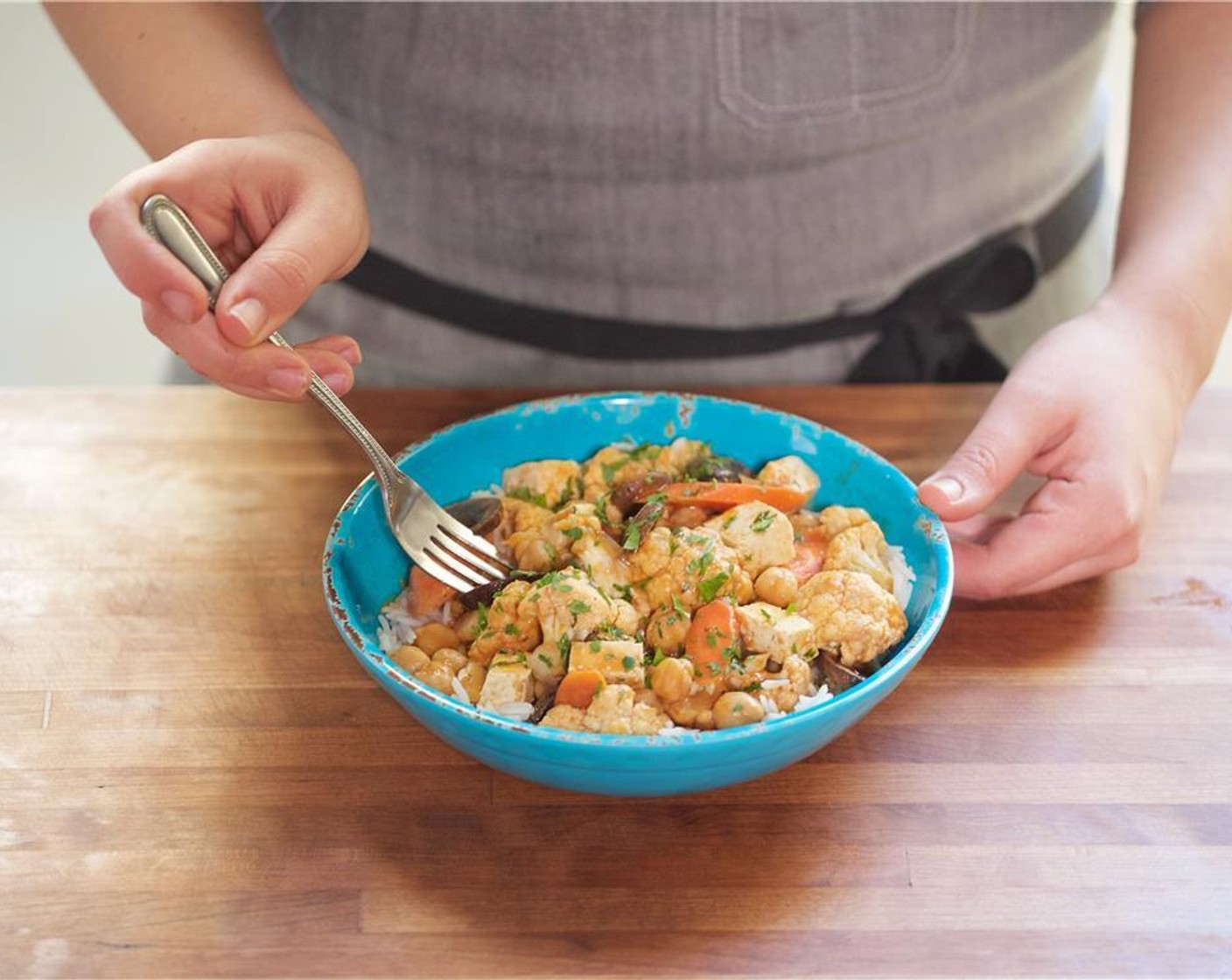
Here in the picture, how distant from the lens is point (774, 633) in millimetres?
1219

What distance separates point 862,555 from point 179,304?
0.74 meters

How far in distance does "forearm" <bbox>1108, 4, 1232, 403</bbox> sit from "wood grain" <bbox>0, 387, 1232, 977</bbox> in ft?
0.90

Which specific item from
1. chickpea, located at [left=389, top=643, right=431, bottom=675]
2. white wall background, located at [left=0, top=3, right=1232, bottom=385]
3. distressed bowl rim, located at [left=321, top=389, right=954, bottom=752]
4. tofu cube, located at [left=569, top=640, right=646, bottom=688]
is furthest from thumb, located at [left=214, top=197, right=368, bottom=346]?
white wall background, located at [left=0, top=3, right=1232, bottom=385]

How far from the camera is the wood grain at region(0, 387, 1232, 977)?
1.07 metres

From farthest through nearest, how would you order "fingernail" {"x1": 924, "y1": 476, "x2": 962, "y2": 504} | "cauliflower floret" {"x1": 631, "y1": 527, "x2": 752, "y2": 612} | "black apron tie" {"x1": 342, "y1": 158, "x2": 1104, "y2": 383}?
1. "black apron tie" {"x1": 342, "y1": 158, "x2": 1104, "y2": 383}
2. "fingernail" {"x1": 924, "y1": 476, "x2": 962, "y2": 504}
3. "cauliflower floret" {"x1": 631, "y1": 527, "x2": 752, "y2": 612}

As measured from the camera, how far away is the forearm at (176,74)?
1.51 m

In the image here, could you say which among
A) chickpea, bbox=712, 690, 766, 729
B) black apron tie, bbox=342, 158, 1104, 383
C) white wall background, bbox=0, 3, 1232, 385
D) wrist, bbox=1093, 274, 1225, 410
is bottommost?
white wall background, bbox=0, 3, 1232, 385

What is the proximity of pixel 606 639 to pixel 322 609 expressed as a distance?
1.36ft

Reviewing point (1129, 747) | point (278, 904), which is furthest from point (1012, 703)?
point (278, 904)

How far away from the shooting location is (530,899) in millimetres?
1104

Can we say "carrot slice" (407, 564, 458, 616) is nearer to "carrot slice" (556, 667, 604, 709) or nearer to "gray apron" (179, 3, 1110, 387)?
"carrot slice" (556, 667, 604, 709)

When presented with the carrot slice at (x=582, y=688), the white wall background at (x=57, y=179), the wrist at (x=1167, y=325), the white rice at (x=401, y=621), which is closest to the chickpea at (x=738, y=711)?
the carrot slice at (x=582, y=688)

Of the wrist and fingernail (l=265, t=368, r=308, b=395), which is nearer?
fingernail (l=265, t=368, r=308, b=395)

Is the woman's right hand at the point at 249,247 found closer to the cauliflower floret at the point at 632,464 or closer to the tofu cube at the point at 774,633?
the cauliflower floret at the point at 632,464
